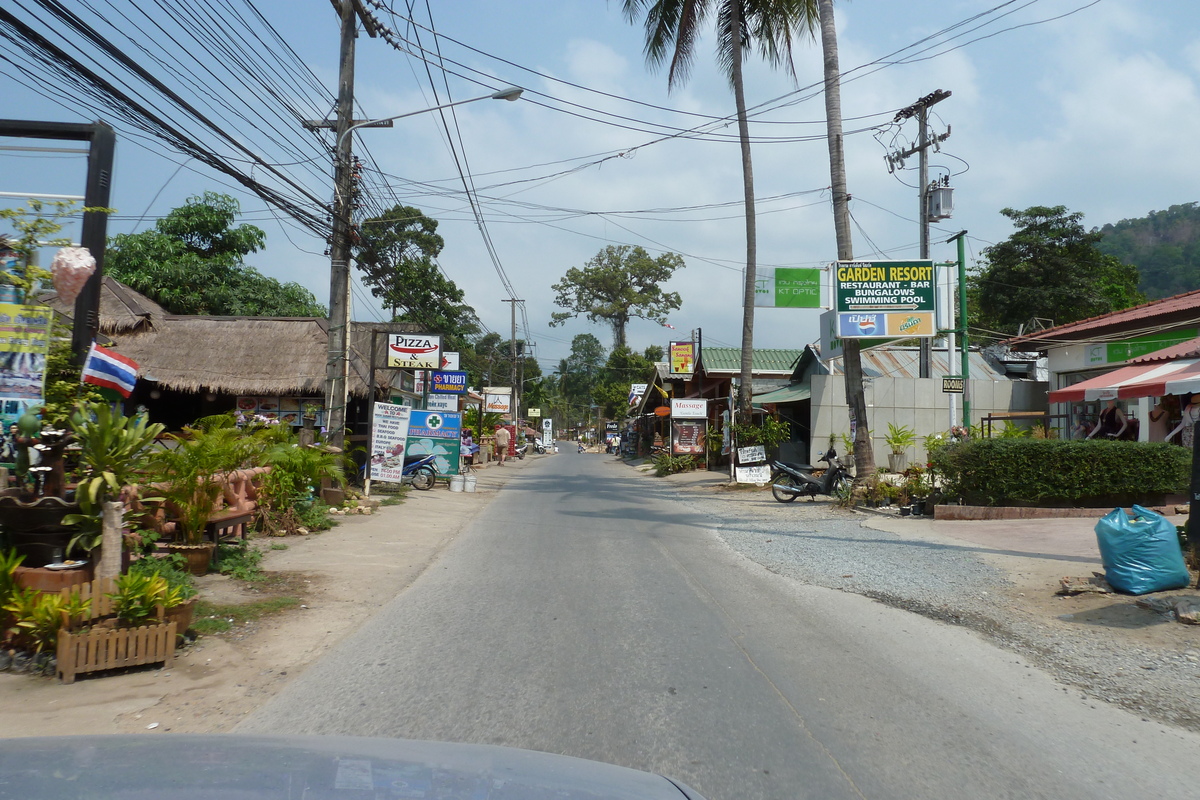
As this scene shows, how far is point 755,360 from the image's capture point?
119 ft

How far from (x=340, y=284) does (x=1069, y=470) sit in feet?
44.4

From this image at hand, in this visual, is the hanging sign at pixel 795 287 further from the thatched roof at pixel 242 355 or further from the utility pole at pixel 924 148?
the thatched roof at pixel 242 355

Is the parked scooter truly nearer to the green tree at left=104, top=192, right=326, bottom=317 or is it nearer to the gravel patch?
the gravel patch

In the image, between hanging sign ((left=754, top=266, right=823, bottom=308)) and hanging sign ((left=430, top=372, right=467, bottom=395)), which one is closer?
hanging sign ((left=754, top=266, right=823, bottom=308))

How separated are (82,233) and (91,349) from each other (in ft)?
3.43

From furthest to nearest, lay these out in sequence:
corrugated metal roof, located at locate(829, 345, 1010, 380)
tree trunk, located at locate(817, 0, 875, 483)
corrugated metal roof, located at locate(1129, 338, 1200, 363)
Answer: corrugated metal roof, located at locate(829, 345, 1010, 380)
tree trunk, located at locate(817, 0, 875, 483)
corrugated metal roof, located at locate(1129, 338, 1200, 363)

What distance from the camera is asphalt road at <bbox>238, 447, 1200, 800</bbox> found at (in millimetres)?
4066

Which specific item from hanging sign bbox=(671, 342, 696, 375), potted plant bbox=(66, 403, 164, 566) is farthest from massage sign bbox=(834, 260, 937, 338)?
hanging sign bbox=(671, 342, 696, 375)

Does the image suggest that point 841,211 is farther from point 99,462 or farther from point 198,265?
point 198,265

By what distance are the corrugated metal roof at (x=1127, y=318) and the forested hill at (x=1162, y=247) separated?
26182mm

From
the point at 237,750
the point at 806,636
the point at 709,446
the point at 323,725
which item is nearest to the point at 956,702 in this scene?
the point at 806,636

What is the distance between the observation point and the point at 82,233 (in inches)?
293

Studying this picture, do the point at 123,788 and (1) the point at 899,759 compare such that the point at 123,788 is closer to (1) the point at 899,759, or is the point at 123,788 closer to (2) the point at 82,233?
(1) the point at 899,759

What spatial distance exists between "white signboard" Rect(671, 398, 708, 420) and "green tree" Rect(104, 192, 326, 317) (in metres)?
15.4
